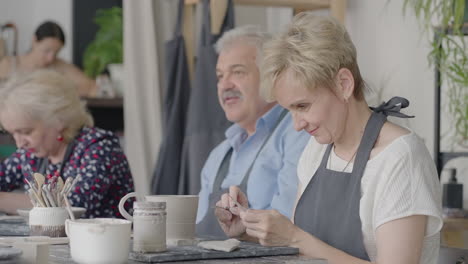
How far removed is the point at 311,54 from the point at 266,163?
899 mm

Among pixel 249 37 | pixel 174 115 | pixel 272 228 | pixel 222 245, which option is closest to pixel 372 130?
pixel 272 228

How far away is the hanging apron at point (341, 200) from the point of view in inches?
80.9

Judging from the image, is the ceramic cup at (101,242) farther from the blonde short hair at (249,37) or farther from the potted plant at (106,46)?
the potted plant at (106,46)

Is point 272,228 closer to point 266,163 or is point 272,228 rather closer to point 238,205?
point 238,205

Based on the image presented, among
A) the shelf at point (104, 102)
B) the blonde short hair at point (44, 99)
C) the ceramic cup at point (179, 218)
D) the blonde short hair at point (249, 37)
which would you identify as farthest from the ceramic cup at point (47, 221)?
A: the shelf at point (104, 102)

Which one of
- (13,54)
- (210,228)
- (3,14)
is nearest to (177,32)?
(210,228)

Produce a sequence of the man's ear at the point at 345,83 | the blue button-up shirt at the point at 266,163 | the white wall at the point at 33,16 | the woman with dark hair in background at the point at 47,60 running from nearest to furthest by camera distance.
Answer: the man's ear at the point at 345,83
the blue button-up shirt at the point at 266,163
the woman with dark hair in background at the point at 47,60
the white wall at the point at 33,16

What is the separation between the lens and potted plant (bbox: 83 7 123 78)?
244 inches

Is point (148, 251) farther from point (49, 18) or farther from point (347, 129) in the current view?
point (49, 18)

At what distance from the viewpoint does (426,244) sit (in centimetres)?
198

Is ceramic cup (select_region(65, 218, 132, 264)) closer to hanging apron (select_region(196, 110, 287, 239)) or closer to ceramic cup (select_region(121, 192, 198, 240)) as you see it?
ceramic cup (select_region(121, 192, 198, 240))

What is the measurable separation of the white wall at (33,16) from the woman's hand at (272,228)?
4872 millimetres

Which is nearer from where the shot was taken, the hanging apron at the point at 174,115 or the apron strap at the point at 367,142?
the apron strap at the point at 367,142

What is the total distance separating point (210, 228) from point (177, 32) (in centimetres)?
136
